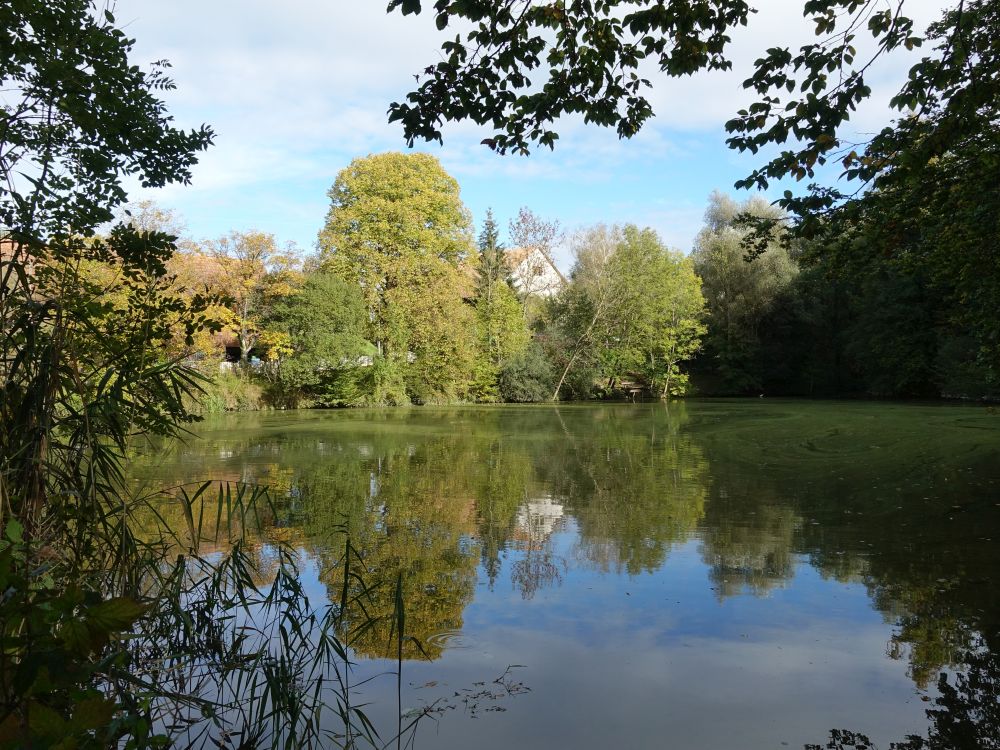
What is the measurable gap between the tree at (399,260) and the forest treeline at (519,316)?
7cm

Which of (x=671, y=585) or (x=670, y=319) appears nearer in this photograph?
(x=671, y=585)

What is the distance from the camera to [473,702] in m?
3.36

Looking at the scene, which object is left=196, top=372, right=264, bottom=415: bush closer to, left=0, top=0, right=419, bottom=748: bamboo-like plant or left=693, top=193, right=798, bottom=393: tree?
left=0, top=0, right=419, bottom=748: bamboo-like plant

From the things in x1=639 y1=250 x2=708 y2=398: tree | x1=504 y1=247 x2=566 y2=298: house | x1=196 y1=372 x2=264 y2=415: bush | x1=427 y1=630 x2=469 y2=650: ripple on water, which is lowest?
x1=427 y1=630 x2=469 y2=650: ripple on water

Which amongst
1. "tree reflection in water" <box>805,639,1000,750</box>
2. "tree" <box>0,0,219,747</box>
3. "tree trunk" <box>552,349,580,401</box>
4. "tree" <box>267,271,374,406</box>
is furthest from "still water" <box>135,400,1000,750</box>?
"tree trunk" <box>552,349,580,401</box>

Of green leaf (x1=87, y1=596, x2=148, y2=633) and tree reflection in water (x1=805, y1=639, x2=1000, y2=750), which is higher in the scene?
green leaf (x1=87, y1=596, x2=148, y2=633)

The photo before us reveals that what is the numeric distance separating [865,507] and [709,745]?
5.92 metres

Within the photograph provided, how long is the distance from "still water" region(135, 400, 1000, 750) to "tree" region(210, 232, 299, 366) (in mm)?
14089

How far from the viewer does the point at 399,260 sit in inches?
1044

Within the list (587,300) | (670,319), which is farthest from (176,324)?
(670,319)

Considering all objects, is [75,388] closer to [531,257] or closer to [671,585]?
[671,585]

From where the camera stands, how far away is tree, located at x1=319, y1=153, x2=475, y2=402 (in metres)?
26.4

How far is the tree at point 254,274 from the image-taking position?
25750mm

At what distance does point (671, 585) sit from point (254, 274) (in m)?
23.9
